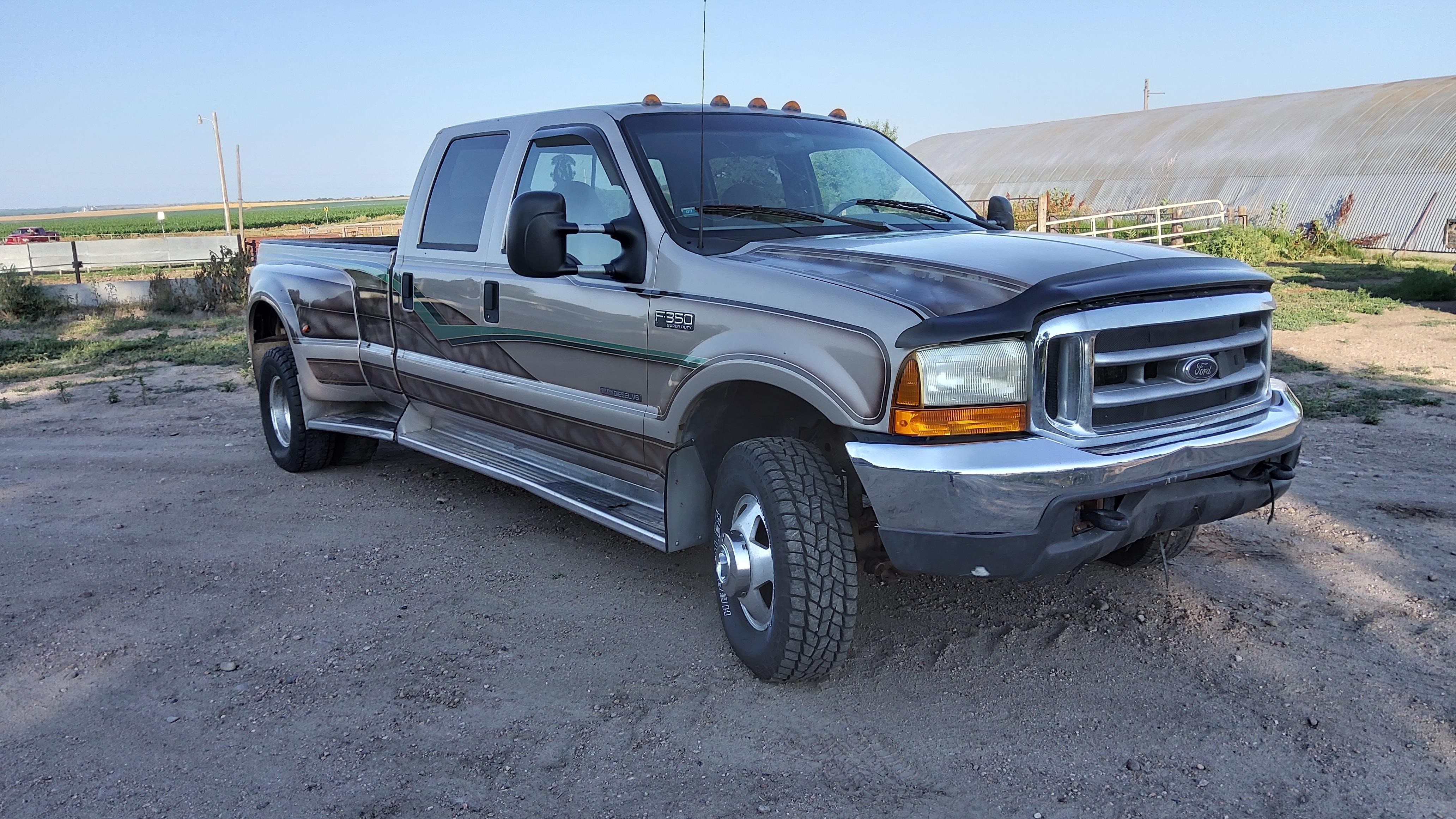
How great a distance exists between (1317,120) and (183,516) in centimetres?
2704

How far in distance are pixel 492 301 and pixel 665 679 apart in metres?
1.91

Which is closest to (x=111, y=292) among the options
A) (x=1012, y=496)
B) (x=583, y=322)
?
(x=583, y=322)

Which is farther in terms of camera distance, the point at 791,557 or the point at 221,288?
the point at 221,288

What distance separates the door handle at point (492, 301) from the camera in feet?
15.2

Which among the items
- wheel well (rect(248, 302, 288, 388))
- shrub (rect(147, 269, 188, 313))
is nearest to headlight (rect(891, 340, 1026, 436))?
wheel well (rect(248, 302, 288, 388))

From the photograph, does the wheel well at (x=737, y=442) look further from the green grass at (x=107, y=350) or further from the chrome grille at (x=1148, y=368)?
the green grass at (x=107, y=350)

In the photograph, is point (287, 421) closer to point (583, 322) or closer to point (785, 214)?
point (583, 322)

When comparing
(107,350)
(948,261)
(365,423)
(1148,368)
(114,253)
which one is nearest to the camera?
(1148,368)

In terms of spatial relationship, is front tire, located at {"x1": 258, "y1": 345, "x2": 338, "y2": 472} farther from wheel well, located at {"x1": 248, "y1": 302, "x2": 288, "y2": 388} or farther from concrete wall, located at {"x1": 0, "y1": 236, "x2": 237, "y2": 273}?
concrete wall, located at {"x1": 0, "y1": 236, "x2": 237, "y2": 273}

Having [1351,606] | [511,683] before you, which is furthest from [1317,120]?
[511,683]

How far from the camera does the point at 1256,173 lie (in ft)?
81.1

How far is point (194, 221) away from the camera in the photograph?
89.5 m

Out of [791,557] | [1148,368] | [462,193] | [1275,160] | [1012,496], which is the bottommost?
[791,557]

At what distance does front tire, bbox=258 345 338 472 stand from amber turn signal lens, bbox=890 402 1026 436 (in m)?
4.34
